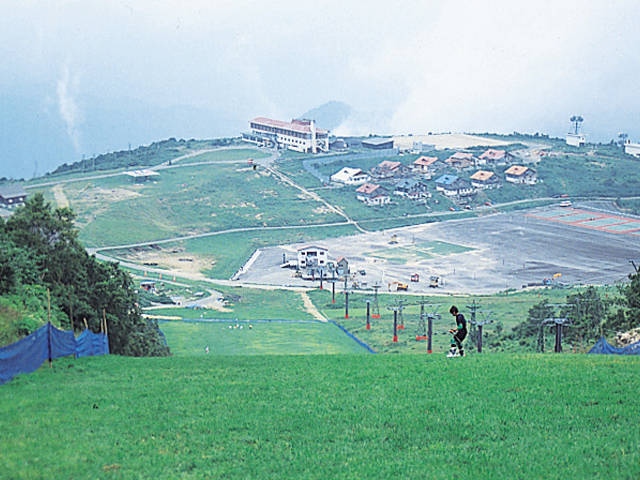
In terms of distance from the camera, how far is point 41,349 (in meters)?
14.4

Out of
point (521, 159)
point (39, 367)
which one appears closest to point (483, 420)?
point (39, 367)

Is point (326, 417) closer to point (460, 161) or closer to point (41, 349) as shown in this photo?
point (41, 349)

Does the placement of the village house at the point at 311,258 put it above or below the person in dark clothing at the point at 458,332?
below

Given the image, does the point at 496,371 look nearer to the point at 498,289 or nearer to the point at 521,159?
the point at 498,289

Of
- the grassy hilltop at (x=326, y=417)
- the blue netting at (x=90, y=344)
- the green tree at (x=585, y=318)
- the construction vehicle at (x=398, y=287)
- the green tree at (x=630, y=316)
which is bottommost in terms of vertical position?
the construction vehicle at (x=398, y=287)

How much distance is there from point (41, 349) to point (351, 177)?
245 feet

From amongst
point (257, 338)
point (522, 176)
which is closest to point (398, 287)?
point (257, 338)

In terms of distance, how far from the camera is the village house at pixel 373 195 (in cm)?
8125

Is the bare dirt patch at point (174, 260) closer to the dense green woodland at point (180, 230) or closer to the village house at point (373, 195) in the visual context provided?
the dense green woodland at point (180, 230)

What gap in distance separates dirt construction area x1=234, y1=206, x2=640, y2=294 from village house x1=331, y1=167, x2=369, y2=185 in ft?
49.6

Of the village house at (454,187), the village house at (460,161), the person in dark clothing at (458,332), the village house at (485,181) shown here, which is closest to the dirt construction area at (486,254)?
the village house at (454,187)

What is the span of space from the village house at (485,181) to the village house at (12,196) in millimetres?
47415

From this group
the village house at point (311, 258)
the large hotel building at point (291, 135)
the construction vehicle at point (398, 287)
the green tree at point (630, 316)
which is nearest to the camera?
the green tree at point (630, 316)

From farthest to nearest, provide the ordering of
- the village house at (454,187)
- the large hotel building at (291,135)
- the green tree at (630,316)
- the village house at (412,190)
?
the large hotel building at (291,135) < the village house at (454,187) < the village house at (412,190) < the green tree at (630,316)
